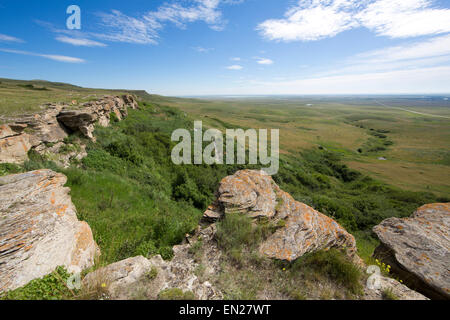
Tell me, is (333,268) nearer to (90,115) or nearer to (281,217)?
(281,217)

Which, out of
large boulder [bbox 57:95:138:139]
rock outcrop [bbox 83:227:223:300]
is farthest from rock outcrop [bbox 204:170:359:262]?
A: large boulder [bbox 57:95:138:139]

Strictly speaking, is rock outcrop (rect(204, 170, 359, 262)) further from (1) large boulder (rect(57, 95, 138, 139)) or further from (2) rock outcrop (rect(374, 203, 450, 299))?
(1) large boulder (rect(57, 95, 138, 139))

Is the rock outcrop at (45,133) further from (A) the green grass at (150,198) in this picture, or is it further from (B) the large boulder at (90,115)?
(A) the green grass at (150,198)

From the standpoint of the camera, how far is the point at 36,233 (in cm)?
403

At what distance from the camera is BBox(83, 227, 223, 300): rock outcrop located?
3059 millimetres

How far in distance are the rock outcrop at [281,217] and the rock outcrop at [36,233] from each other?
3378mm

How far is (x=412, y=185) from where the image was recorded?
30.1 metres

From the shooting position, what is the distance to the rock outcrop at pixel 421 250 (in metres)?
4.13

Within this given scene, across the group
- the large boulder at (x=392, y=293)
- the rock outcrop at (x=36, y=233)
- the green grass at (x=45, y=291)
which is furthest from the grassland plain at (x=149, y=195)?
the green grass at (x=45, y=291)

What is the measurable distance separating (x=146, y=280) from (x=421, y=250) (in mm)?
7108

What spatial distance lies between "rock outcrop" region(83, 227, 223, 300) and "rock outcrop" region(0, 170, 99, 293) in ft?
3.84

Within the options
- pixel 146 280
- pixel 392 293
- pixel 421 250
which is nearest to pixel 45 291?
pixel 146 280
